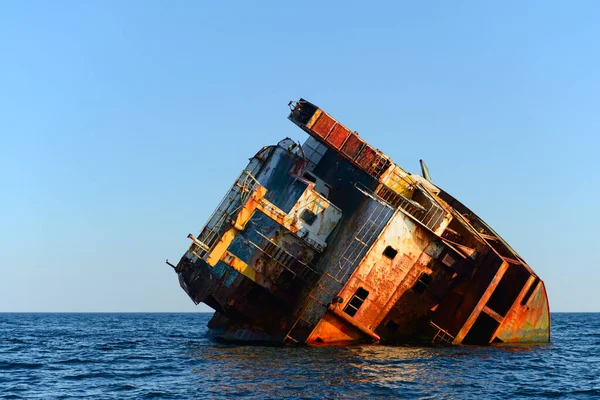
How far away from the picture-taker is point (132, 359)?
29781mm

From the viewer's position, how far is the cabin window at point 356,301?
92.4ft

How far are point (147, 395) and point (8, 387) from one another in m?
5.18

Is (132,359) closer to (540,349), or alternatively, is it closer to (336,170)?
(336,170)

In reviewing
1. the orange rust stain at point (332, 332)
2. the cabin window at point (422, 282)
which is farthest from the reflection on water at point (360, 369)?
the cabin window at point (422, 282)

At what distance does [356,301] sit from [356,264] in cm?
167

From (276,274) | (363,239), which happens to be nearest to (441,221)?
(363,239)

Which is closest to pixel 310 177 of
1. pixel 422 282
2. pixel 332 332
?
pixel 422 282

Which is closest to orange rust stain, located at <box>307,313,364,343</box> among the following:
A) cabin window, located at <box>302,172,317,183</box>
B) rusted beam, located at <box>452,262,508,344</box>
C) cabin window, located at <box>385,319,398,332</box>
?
cabin window, located at <box>385,319,398,332</box>

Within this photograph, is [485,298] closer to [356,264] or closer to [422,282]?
[422,282]

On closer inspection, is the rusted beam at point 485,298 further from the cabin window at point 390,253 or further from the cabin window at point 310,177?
the cabin window at point 310,177

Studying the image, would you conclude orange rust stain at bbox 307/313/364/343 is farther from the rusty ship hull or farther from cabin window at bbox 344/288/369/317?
cabin window at bbox 344/288/369/317

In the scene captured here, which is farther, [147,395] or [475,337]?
[475,337]

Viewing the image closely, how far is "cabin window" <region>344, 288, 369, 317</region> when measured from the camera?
28.2 m

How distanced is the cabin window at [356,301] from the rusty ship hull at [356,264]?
0.15 feet
